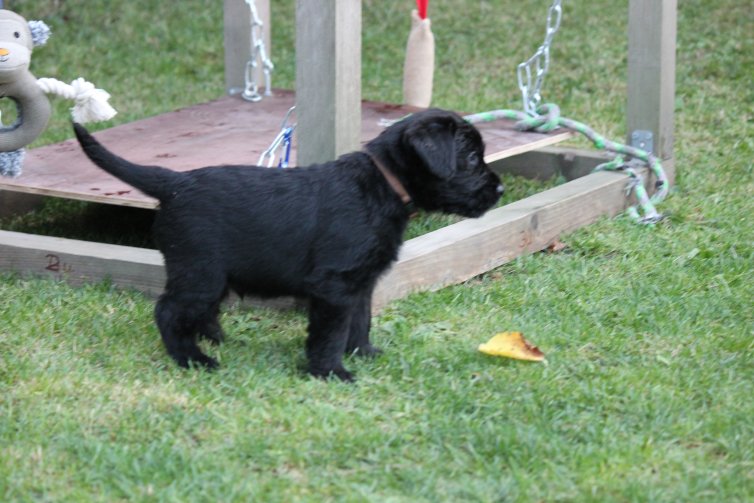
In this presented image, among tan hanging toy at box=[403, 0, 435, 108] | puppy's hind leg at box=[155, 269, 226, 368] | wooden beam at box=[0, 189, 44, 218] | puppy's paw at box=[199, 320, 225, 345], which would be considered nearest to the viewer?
puppy's hind leg at box=[155, 269, 226, 368]

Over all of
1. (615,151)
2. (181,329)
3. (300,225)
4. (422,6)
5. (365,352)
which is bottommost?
(365,352)

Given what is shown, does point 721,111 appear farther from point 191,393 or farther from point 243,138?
point 191,393

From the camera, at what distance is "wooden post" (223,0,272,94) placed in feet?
24.8

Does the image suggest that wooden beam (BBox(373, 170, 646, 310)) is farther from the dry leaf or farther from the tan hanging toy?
the tan hanging toy

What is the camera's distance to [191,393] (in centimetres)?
393

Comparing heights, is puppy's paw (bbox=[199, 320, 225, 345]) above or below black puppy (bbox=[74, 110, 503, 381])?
below

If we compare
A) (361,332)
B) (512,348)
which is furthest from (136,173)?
(512,348)

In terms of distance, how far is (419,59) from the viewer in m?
6.61

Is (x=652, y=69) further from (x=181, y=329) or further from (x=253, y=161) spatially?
(x=181, y=329)

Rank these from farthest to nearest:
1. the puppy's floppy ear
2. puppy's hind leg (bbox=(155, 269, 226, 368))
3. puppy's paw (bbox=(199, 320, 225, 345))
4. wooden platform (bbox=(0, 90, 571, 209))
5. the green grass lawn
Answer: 1. wooden platform (bbox=(0, 90, 571, 209))
2. puppy's paw (bbox=(199, 320, 225, 345))
3. puppy's hind leg (bbox=(155, 269, 226, 368))
4. the puppy's floppy ear
5. the green grass lawn

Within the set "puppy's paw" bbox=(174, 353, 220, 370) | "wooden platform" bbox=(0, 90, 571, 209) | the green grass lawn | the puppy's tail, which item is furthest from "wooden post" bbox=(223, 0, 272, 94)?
"puppy's paw" bbox=(174, 353, 220, 370)

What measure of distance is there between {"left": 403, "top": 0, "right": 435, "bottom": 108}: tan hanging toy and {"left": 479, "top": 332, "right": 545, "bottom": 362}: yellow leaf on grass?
A: 8.81 ft

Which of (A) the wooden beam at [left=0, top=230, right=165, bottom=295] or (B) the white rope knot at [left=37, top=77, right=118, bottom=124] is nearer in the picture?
(B) the white rope knot at [left=37, top=77, right=118, bottom=124]

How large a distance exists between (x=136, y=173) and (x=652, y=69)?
11.3ft
